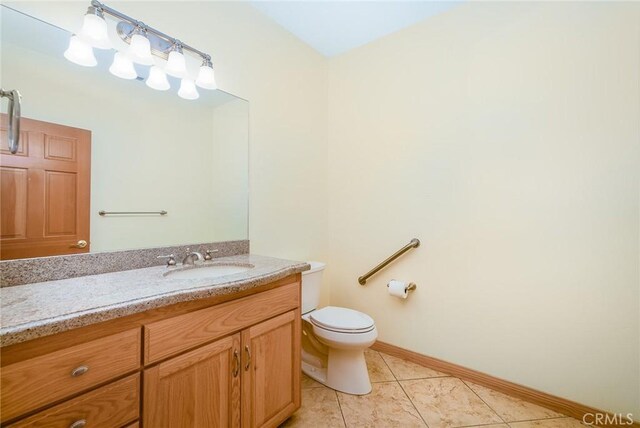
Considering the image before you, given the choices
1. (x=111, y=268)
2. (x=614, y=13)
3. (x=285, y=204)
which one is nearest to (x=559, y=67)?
(x=614, y=13)

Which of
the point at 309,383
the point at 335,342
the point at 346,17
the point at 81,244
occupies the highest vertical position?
the point at 346,17

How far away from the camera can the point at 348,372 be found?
158 centimetres

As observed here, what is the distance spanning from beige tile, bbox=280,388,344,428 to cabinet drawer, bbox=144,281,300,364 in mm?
635

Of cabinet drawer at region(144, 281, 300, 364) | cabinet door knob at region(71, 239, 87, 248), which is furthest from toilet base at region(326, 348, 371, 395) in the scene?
cabinet door knob at region(71, 239, 87, 248)

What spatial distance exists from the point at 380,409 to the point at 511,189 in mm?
1488

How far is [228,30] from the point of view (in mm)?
1598

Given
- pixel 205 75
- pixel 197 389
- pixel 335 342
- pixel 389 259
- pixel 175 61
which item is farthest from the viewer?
pixel 389 259

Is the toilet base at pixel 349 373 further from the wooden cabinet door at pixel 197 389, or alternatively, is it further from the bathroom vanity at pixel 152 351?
the wooden cabinet door at pixel 197 389

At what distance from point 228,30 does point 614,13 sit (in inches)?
82.1

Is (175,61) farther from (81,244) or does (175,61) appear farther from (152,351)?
(152,351)

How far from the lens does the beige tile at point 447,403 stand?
1.35 meters

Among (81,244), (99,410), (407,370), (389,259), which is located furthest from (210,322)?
(407,370)

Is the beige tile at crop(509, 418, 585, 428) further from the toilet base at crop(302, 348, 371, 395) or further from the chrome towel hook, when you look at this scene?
the chrome towel hook

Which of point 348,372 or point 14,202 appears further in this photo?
point 348,372
